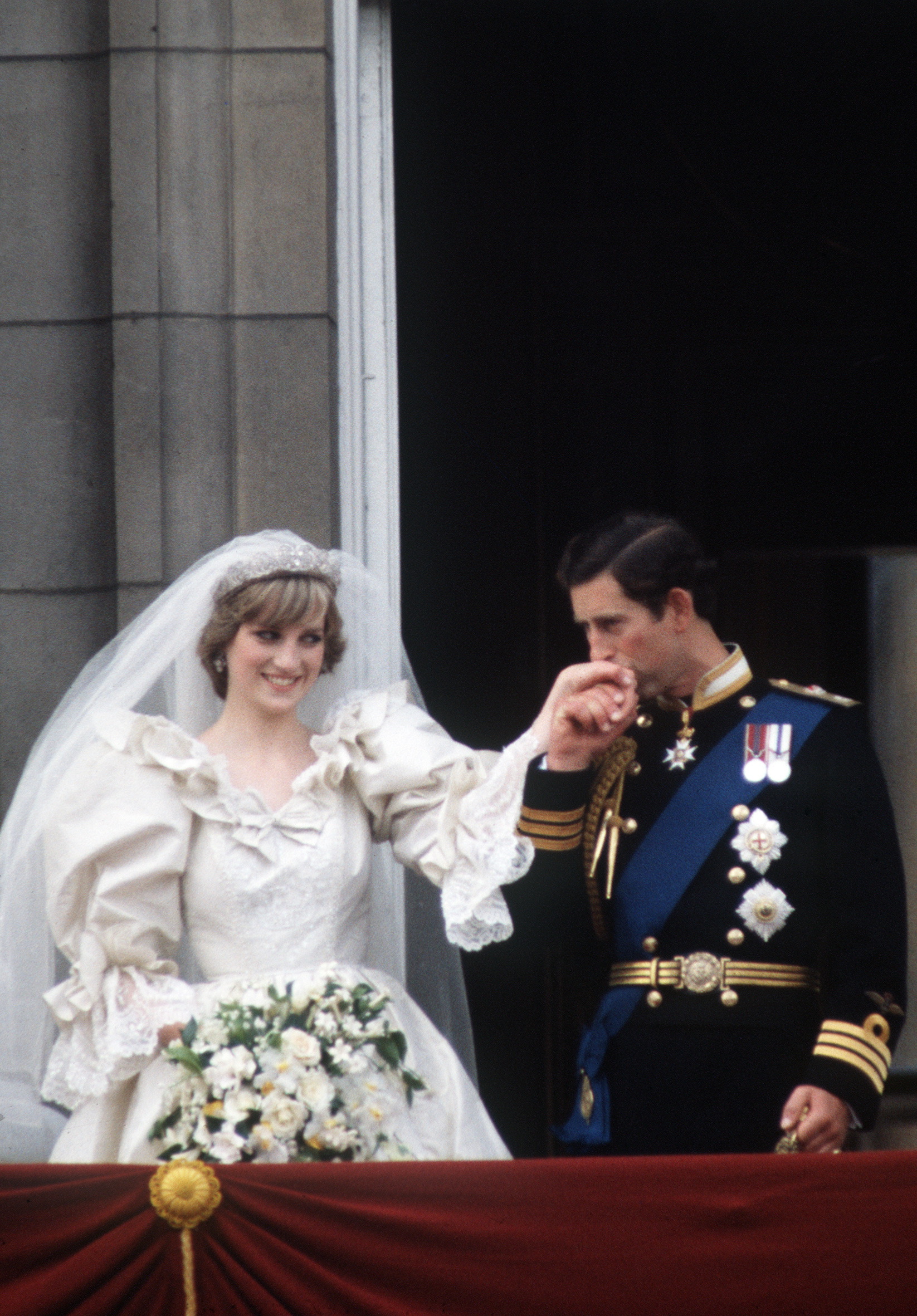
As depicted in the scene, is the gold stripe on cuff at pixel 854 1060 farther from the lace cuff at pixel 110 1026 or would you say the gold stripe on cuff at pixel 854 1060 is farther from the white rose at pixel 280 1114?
the lace cuff at pixel 110 1026

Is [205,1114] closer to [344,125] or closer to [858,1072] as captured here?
[858,1072]

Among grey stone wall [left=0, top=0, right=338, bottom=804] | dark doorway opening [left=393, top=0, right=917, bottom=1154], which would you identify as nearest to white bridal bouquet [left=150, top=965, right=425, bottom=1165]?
grey stone wall [left=0, top=0, right=338, bottom=804]

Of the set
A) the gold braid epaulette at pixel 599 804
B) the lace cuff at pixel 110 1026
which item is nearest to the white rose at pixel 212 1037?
the lace cuff at pixel 110 1026

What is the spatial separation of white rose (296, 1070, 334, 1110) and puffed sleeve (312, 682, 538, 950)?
39 cm

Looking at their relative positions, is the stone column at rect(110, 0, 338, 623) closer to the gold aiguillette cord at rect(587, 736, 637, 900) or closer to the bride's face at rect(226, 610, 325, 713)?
the bride's face at rect(226, 610, 325, 713)

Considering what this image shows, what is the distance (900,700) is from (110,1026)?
315cm

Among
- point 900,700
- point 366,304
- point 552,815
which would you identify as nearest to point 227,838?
point 552,815

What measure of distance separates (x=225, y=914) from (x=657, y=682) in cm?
87

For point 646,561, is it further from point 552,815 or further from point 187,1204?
point 187,1204

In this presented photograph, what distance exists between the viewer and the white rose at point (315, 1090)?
271 cm

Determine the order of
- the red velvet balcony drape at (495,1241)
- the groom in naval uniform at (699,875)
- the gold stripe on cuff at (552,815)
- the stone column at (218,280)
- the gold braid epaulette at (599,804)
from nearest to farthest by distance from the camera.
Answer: the red velvet balcony drape at (495,1241) < the groom in naval uniform at (699,875) < the gold stripe on cuff at (552,815) < the gold braid epaulette at (599,804) < the stone column at (218,280)

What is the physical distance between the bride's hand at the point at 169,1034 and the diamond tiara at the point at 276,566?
793mm

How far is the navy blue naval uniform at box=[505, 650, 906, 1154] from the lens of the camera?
297 cm

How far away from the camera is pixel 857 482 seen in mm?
5582
